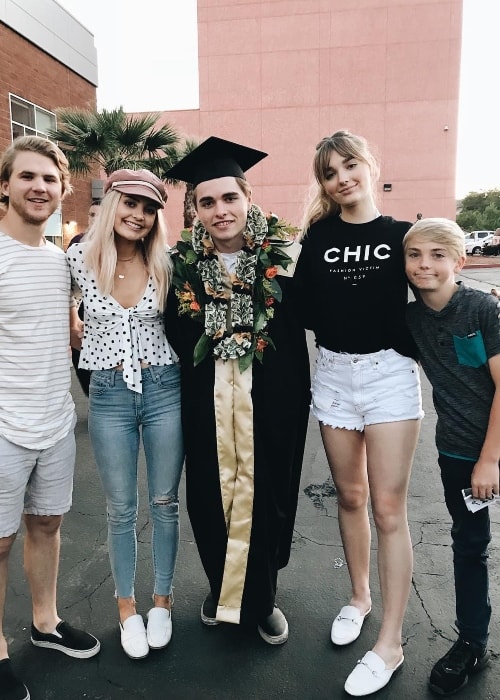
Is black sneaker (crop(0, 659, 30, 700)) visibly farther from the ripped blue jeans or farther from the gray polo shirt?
the gray polo shirt

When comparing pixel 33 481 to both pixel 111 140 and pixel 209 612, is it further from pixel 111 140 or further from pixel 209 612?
pixel 111 140

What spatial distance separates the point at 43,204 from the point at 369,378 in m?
1.52

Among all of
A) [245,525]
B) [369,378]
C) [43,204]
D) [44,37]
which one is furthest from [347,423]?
[44,37]

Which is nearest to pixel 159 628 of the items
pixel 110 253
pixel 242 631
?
pixel 242 631

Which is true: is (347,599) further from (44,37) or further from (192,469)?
(44,37)

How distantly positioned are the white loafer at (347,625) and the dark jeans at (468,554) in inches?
18.6

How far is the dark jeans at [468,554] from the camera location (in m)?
2.22

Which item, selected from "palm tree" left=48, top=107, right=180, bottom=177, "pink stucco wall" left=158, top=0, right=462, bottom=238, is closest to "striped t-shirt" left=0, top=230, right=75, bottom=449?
"palm tree" left=48, top=107, right=180, bottom=177

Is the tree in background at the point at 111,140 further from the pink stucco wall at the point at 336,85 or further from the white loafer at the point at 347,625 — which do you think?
the white loafer at the point at 347,625

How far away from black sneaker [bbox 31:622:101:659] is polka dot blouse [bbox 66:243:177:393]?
3.85ft

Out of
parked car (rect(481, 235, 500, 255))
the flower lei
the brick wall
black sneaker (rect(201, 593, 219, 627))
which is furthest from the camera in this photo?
parked car (rect(481, 235, 500, 255))

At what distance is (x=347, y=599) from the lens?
2885 mm

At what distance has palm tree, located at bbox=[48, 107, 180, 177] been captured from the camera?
44.6 feet

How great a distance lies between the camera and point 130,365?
2344 mm
